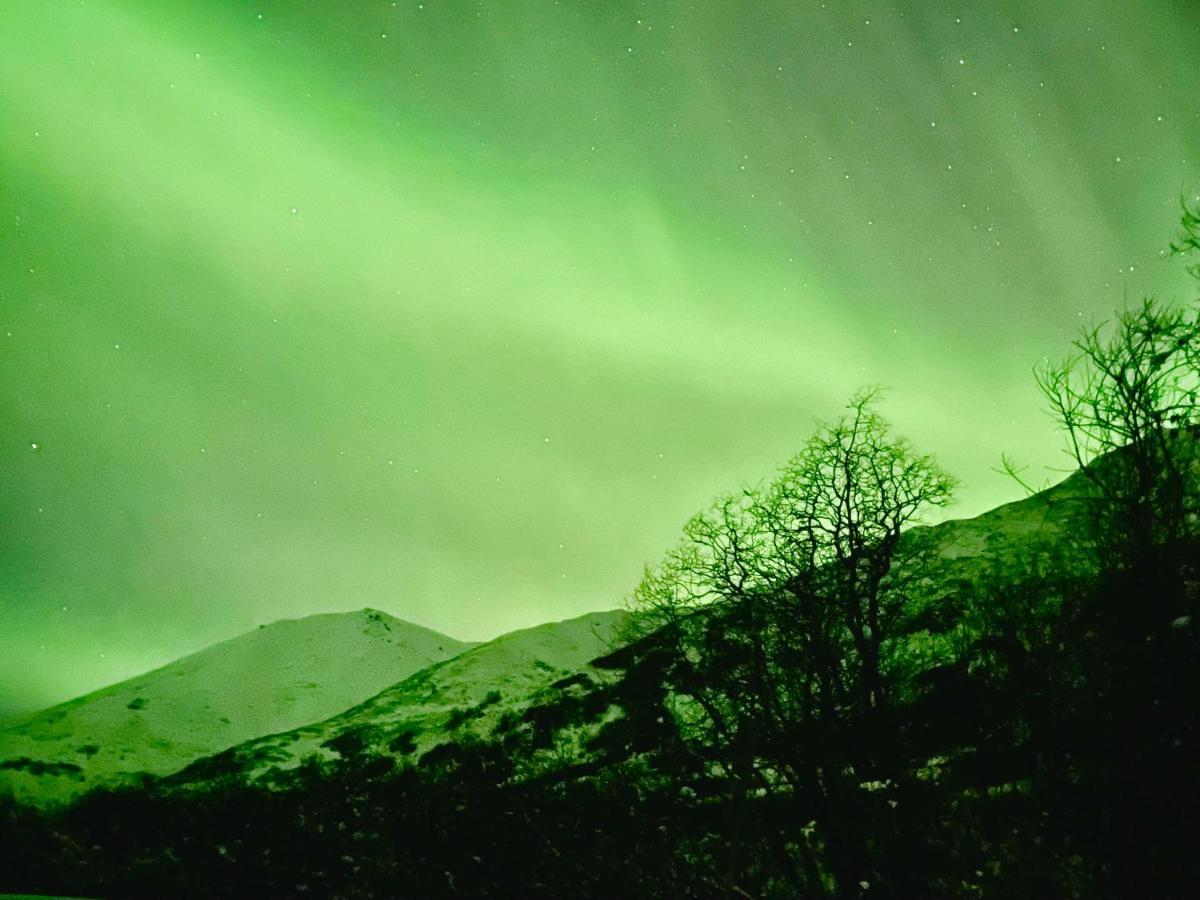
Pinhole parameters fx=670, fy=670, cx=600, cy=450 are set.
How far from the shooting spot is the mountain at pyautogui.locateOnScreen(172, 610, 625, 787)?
90312 millimetres

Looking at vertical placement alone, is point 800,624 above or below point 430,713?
above

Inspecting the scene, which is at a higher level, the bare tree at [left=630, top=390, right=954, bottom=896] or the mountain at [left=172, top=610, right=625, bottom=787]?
the bare tree at [left=630, top=390, right=954, bottom=896]

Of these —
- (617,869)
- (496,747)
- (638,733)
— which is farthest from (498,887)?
(496,747)

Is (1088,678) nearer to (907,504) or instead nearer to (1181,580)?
(1181,580)

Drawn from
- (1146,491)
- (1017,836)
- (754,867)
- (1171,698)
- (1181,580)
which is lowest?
(754,867)

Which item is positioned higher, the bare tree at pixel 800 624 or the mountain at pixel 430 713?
the bare tree at pixel 800 624

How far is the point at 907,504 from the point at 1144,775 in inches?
642

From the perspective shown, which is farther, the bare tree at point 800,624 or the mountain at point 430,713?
the mountain at point 430,713

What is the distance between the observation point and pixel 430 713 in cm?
11069

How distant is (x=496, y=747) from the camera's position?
221ft

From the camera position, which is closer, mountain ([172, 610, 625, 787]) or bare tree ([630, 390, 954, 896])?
bare tree ([630, 390, 954, 896])

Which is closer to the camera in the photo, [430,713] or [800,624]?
[800,624]

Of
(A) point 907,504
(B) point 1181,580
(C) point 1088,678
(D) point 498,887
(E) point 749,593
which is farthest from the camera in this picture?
(A) point 907,504

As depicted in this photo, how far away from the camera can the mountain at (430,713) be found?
9031 centimetres
